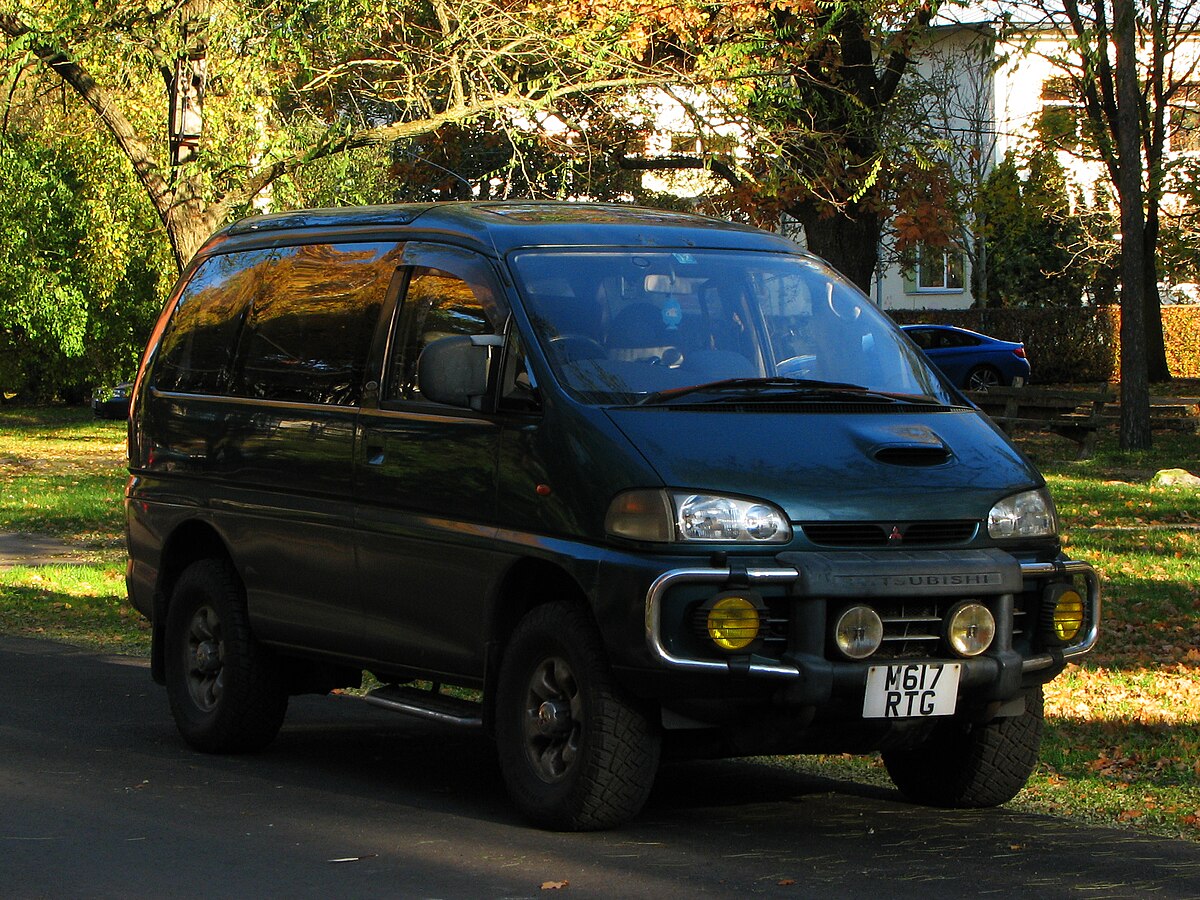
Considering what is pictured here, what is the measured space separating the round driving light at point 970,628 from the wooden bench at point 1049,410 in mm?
19850

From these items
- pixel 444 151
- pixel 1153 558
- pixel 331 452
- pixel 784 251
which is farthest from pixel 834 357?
pixel 444 151

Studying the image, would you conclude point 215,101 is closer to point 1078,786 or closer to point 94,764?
point 94,764

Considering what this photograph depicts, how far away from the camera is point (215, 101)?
17875mm

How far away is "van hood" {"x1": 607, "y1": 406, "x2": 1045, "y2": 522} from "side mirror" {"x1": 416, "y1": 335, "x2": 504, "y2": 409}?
1.99 feet

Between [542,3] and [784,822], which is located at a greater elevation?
[542,3]

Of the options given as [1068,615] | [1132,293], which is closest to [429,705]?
[1068,615]

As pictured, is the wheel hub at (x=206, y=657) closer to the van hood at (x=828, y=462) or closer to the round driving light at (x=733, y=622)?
the van hood at (x=828, y=462)

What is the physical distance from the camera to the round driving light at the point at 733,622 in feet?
19.1

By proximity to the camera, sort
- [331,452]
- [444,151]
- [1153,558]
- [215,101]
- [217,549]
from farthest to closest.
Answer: [444,151]
[215,101]
[1153,558]
[217,549]
[331,452]

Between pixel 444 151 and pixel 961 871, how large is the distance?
20.2 meters

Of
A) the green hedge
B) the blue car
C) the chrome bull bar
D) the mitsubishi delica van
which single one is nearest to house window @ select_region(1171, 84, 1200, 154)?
the green hedge

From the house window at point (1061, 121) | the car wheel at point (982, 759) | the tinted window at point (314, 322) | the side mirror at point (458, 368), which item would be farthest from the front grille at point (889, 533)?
the house window at point (1061, 121)

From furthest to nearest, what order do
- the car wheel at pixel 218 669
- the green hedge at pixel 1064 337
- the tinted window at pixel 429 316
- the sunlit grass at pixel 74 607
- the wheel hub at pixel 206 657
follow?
the green hedge at pixel 1064 337
the sunlit grass at pixel 74 607
the wheel hub at pixel 206 657
the car wheel at pixel 218 669
the tinted window at pixel 429 316

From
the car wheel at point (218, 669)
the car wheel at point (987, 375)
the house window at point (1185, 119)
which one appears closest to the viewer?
the car wheel at point (218, 669)
